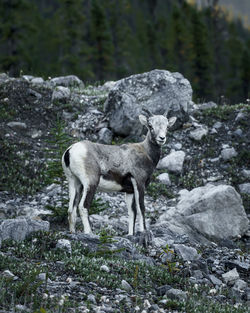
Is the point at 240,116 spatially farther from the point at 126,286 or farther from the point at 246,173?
the point at 126,286

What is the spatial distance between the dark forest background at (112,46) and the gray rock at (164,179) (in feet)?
72.7

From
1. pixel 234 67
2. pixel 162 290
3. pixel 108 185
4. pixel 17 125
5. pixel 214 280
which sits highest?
pixel 234 67

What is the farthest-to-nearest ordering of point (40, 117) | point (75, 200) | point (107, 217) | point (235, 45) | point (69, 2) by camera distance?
point (235, 45)
point (69, 2)
point (40, 117)
point (107, 217)
point (75, 200)

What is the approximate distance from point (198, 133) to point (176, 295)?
11766 millimetres

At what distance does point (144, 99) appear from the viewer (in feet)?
57.8

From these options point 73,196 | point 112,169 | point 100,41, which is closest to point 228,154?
point 112,169

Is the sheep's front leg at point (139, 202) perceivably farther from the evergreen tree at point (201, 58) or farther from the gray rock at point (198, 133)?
the evergreen tree at point (201, 58)

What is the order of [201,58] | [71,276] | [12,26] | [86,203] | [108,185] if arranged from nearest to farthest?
[71,276], [86,203], [108,185], [12,26], [201,58]

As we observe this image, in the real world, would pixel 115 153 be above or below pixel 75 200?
above

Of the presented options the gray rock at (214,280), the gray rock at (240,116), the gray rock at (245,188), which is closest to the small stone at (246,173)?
the gray rock at (245,188)

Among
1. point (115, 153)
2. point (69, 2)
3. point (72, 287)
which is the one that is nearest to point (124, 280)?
point (72, 287)

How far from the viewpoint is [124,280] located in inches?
273

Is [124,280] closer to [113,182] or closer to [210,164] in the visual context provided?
[113,182]

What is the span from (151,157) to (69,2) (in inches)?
1657
